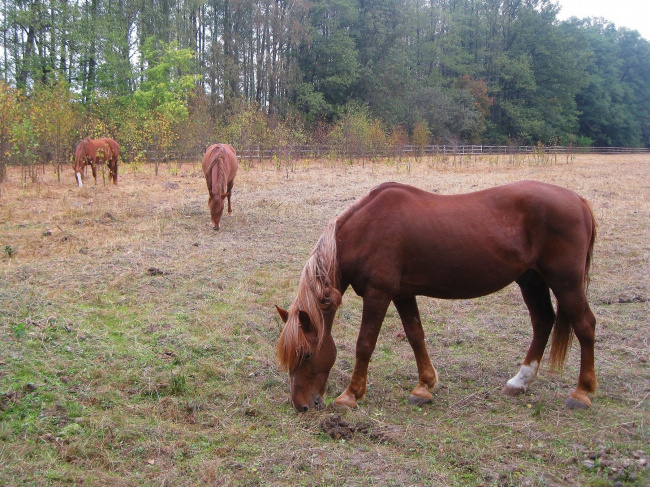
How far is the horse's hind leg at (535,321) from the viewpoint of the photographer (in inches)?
165

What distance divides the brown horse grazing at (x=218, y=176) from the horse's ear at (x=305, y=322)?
682 centimetres

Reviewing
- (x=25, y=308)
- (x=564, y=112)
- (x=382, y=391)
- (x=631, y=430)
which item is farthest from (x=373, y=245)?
(x=564, y=112)

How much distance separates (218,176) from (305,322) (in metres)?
7.46

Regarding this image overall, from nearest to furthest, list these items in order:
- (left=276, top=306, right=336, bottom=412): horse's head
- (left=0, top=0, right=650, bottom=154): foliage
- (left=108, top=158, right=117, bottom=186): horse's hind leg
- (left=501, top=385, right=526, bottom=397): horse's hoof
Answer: (left=276, top=306, right=336, bottom=412): horse's head
(left=501, top=385, right=526, bottom=397): horse's hoof
(left=108, top=158, right=117, bottom=186): horse's hind leg
(left=0, top=0, right=650, bottom=154): foliage

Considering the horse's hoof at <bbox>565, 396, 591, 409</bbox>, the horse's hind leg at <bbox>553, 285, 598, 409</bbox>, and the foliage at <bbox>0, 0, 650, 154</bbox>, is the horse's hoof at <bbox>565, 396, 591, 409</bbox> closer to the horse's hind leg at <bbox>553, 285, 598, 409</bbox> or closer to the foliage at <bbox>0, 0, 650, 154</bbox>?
the horse's hind leg at <bbox>553, 285, 598, 409</bbox>

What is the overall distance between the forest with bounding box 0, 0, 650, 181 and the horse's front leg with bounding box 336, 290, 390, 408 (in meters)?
13.5

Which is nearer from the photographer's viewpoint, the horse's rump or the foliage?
the horse's rump

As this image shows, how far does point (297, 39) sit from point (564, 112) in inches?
1282

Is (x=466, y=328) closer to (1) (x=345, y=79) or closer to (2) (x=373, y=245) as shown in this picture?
(2) (x=373, y=245)

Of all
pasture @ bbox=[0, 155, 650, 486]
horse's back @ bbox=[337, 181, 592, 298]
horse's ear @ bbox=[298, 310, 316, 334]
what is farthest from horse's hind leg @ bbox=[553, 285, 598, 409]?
horse's ear @ bbox=[298, 310, 316, 334]

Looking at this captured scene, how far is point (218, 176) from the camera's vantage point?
10.6 m

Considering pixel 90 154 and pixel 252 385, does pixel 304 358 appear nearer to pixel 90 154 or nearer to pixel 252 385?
pixel 252 385

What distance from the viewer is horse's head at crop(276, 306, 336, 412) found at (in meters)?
3.66

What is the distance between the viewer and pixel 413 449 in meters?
3.21
